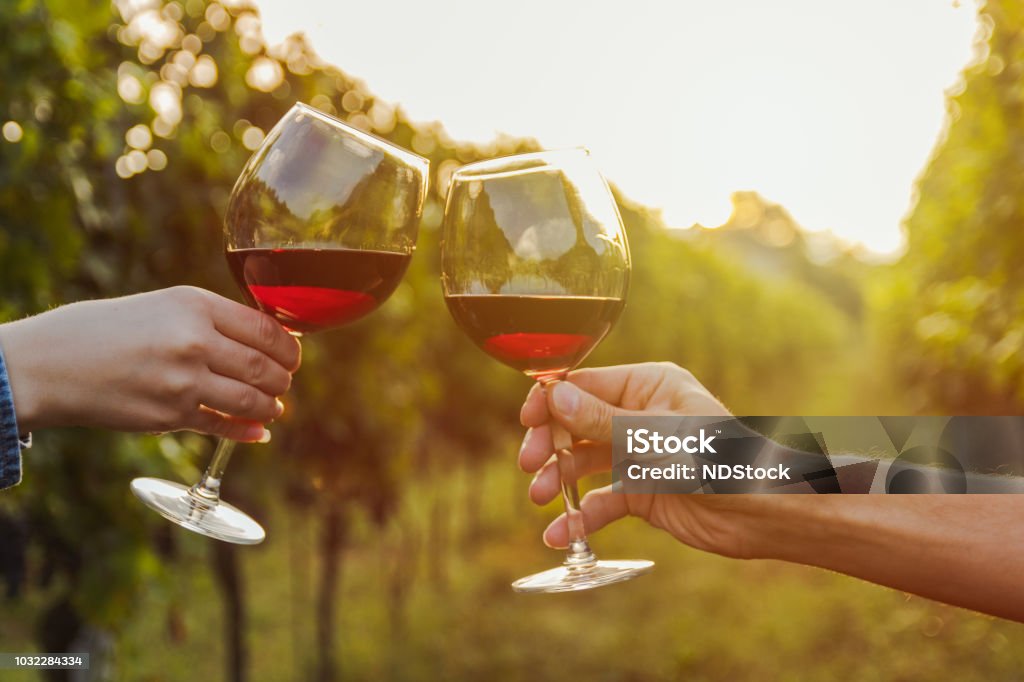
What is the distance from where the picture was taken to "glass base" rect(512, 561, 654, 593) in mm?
1626

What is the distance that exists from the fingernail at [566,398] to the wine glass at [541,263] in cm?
8

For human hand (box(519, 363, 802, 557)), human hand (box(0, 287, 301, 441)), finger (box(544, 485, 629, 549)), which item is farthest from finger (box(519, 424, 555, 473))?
human hand (box(0, 287, 301, 441))

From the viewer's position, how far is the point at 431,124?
11789 mm

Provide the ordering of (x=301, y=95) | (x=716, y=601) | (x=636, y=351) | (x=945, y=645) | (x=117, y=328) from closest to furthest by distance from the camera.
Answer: (x=117, y=328), (x=301, y=95), (x=945, y=645), (x=716, y=601), (x=636, y=351)

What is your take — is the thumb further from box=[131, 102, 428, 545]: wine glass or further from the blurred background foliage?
the blurred background foliage

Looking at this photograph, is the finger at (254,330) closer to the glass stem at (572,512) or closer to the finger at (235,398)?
the finger at (235,398)

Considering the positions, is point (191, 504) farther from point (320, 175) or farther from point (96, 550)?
point (96, 550)

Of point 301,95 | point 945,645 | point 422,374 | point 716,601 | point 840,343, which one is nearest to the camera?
point 301,95

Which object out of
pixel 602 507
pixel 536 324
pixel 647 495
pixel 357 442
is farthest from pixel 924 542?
pixel 357 442

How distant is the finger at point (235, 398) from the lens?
1658 mm

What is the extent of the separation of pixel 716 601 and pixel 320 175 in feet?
42.8

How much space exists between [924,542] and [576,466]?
665 millimetres

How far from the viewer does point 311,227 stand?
1.64 meters

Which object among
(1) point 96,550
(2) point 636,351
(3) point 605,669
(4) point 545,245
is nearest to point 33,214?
(1) point 96,550
